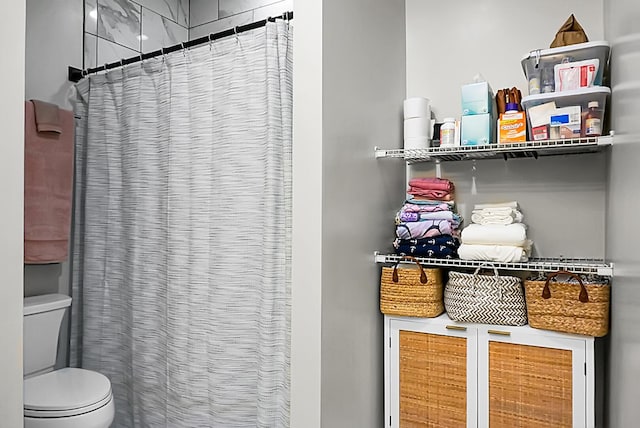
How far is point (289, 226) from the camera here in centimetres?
205

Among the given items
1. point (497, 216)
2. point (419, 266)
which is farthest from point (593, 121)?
point (419, 266)

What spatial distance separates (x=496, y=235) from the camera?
2.04 metres

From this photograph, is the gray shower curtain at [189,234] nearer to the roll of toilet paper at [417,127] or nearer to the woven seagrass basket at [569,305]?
the roll of toilet paper at [417,127]

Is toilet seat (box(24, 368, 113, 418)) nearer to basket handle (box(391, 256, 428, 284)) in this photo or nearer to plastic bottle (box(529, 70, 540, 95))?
basket handle (box(391, 256, 428, 284))

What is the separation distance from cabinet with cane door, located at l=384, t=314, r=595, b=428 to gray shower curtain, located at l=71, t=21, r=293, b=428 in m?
0.54

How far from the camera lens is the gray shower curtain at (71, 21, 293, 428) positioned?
2.06m

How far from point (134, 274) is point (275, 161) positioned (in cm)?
104

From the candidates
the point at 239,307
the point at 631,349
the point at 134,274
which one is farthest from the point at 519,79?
the point at 134,274

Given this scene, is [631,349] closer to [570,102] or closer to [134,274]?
[570,102]

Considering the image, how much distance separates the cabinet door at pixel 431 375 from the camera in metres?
2.04

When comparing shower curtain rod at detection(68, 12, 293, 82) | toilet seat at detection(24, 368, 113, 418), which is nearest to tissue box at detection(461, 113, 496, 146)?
shower curtain rod at detection(68, 12, 293, 82)

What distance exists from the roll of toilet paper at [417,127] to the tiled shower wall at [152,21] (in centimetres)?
123

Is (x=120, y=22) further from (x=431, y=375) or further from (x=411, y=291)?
(x=431, y=375)

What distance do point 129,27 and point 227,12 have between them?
2.04 ft
